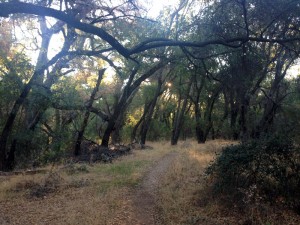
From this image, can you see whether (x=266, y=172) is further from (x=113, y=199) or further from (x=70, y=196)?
(x=70, y=196)

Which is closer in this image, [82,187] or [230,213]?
[230,213]

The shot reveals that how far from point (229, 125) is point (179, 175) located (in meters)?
16.1

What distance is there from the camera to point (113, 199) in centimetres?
888

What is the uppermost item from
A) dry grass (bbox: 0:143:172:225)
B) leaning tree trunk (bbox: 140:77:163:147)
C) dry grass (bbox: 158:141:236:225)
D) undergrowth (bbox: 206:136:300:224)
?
leaning tree trunk (bbox: 140:77:163:147)

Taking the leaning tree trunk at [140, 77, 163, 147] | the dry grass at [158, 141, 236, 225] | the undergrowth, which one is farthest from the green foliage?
the leaning tree trunk at [140, 77, 163, 147]

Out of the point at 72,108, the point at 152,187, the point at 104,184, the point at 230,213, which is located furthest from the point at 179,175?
the point at 72,108

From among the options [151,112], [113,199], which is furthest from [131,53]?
[151,112]

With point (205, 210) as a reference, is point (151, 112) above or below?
above

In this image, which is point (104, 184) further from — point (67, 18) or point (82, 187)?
point (67, 18)

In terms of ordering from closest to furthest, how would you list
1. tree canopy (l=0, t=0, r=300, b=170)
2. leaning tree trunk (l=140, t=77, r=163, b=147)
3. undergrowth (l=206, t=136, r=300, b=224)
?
undergrowth (l=206, t=136, r=300, b=224) < tree canopy (l=0, t=0, r=300, b=170) < leaning tree trunk (l=140, t=77, r=163, b=147)

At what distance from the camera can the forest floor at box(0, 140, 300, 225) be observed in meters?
7.39

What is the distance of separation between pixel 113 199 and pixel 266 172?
395 cm

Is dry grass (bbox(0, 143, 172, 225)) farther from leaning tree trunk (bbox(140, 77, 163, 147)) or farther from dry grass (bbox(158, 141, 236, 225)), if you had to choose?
leaning tree trunk (bbox(140, 77, 163, 147))

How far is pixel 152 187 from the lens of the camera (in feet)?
34.3
